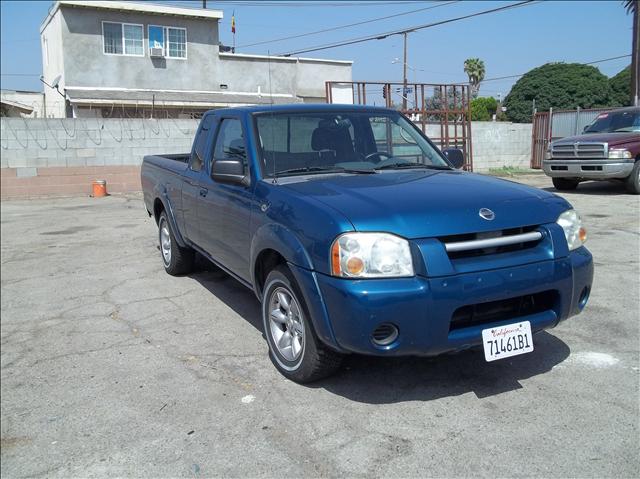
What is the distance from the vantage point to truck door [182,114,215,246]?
558 cm

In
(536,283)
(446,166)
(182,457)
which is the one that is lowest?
(182,457)

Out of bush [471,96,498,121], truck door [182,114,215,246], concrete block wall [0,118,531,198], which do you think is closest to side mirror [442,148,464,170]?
truck door [182,114,215,246]

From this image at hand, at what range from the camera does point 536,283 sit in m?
3.53

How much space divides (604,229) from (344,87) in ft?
40.8

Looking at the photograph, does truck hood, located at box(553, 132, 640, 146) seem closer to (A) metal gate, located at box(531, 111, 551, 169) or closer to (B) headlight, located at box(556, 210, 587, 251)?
(A) metal gate, located at box(531, 111, 551, 169)

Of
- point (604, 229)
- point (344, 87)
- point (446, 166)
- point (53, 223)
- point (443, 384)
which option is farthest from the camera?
point (344, 87)

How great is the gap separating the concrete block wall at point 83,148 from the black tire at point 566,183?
9430 mm

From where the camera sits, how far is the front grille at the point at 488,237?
3416 mm

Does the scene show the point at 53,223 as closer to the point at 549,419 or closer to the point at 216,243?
the point at 216,243

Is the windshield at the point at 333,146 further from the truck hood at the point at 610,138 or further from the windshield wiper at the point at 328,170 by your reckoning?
the truck hood at the point at 610,138

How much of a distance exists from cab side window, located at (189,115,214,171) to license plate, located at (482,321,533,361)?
320 cm

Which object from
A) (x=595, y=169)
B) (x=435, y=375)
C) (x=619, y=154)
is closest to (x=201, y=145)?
(x=435, y=375)

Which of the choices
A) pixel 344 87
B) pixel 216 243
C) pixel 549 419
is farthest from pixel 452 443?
pixel 344 87

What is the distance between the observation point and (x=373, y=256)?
Answer: 131 inches
